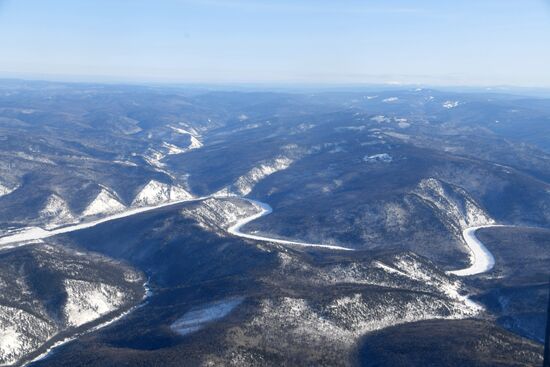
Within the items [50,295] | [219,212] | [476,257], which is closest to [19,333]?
[50,295]

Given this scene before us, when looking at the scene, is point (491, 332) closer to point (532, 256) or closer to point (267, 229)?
point (532, 256)

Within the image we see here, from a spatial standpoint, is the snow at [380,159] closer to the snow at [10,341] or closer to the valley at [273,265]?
the valley at [273,265]

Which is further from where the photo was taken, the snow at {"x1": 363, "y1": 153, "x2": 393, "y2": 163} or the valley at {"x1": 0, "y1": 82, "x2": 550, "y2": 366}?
the snow at {"x1": 363, "y1": 153, "x2": 393, "y2": 163}

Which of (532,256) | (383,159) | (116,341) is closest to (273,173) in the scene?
(383,159)

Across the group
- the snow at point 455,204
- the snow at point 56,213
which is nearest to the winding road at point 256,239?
the snow at point 455,204

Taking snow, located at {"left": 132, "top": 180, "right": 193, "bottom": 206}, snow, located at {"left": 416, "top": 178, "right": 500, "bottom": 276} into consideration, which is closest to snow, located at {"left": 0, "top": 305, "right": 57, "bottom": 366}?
snow, located at {"left": 416, "top": 178, "right": 500, "bottom": 276}

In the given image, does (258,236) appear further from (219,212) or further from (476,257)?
(476,257)

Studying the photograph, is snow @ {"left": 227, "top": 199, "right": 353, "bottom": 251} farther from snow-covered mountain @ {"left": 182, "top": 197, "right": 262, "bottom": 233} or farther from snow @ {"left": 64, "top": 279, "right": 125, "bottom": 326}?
snow @ {"left": 64, "top": 279, "right": 125, "bottom": 326}
